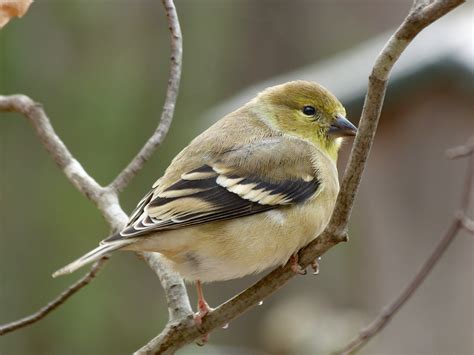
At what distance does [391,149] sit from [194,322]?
142 inches

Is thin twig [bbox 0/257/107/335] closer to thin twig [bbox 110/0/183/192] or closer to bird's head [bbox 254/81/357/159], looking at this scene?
thin twig [bbox 110/0/183/192]

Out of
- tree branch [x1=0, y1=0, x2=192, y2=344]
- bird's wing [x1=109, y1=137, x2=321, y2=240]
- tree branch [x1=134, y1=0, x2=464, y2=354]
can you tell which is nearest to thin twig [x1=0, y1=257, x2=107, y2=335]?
tree branch [x1=0, y1=0, x2=192, y2=344]

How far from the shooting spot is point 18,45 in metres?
10.3

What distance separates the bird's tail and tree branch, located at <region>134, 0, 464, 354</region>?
48 cm

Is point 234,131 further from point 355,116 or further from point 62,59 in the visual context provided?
point 62,59

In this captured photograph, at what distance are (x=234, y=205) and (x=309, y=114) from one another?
3.47ft

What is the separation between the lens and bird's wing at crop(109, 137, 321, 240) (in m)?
4.00

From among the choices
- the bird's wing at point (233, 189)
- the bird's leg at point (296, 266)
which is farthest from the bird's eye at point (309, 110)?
the bird's leg at point (296, 266)

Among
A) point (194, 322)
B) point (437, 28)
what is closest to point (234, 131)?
point (194, 322)

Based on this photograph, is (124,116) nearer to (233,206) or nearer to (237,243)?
(233,206)

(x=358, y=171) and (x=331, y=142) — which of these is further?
(x=331, y=142)

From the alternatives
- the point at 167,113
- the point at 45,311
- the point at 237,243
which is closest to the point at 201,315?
the point at 237,243

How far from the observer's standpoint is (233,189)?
416 centimetres

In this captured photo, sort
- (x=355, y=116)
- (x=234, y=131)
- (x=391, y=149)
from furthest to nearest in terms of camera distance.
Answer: (x=391, y=149) → (x=355, y=116) → (x=234, y=131)
